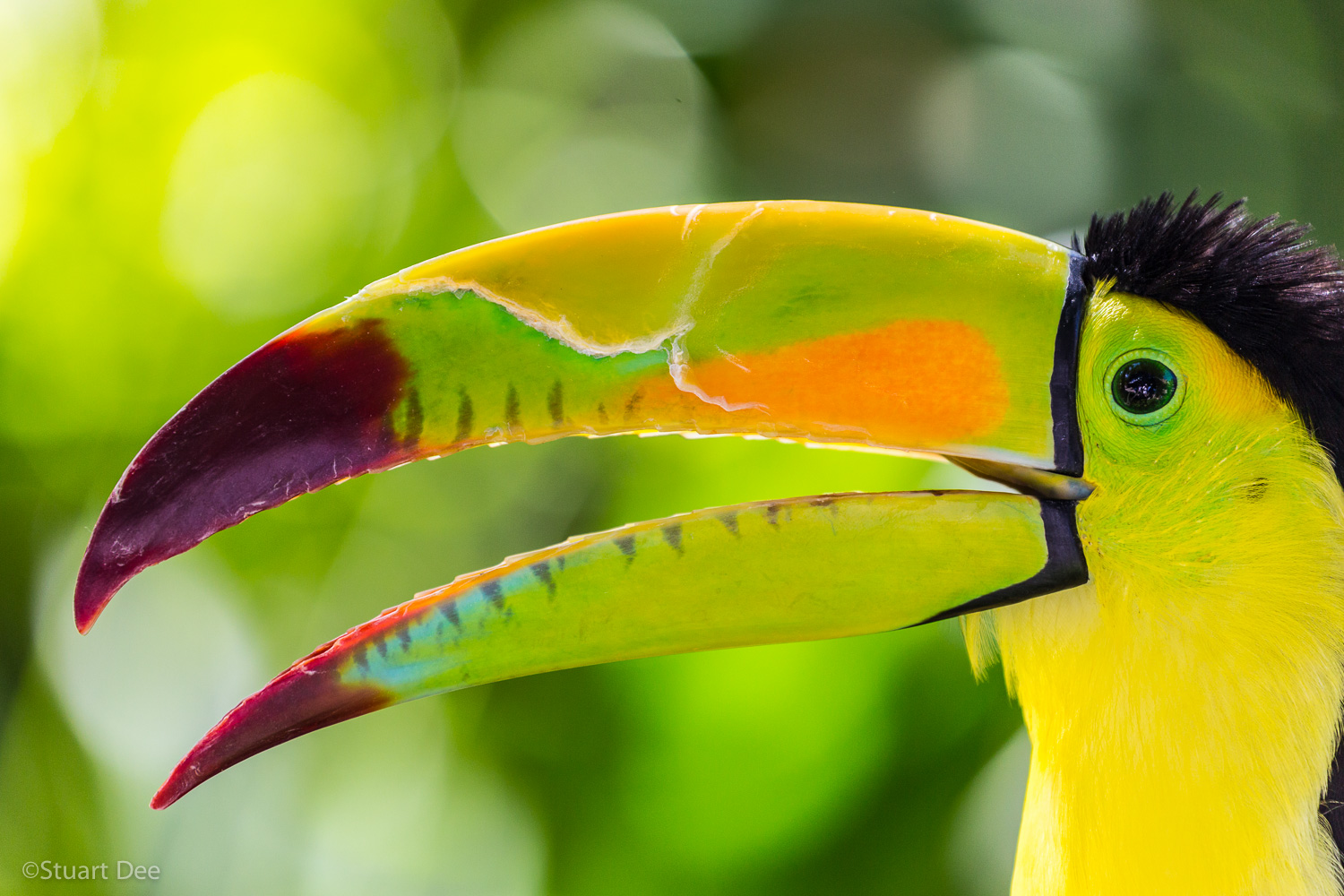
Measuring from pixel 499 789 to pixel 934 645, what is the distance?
849 millimetres

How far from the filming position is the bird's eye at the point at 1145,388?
3.07 feet

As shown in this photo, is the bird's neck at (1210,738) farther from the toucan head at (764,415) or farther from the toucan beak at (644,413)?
the toucan beak at (644,413)

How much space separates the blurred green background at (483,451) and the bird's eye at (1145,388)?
645mm

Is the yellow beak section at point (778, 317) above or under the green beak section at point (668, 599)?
above

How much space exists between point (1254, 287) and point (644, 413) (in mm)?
566

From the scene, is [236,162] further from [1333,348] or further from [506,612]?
[1333,348]

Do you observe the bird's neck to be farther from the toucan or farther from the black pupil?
the black pupil

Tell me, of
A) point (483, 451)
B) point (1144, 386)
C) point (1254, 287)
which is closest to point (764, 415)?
point (1144, 386)

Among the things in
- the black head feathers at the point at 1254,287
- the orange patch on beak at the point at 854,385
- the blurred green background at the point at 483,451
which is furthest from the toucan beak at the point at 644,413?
the blurred green background at the point at 483,451

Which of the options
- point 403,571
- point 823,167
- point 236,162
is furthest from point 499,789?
point 823,167

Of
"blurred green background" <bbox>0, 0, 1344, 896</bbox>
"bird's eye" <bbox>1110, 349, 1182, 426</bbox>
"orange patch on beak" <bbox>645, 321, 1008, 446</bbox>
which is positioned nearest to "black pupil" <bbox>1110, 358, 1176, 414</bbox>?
"bird's eye" <bbox>1110, 349, 1182, 426</bbox>

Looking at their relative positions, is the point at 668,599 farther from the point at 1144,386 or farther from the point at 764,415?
the point at 1144,386

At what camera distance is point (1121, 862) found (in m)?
0.95

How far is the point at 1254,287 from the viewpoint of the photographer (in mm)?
938
